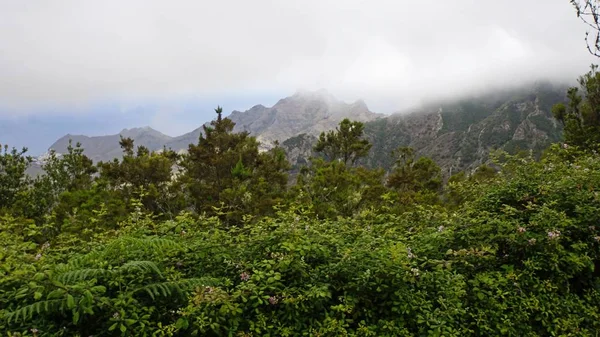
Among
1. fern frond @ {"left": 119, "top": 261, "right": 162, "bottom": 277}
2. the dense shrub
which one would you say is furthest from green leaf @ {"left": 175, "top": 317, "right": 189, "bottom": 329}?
fern frond @ {"left": 119, "top": 261, "right": 162, "bottom": 277}

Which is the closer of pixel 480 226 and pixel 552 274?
pixel 552 274

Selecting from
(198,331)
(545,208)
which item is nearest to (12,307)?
(198,331)

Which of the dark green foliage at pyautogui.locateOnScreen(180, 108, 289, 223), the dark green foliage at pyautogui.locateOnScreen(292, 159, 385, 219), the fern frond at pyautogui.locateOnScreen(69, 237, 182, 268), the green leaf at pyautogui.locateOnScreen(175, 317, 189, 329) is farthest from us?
the dark green foliage at pyautogui.locateOnScreen(180, 108, 289, 223)

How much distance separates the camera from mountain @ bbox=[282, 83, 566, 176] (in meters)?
99.2

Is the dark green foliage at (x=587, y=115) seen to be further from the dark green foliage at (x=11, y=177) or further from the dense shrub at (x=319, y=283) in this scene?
the dark green foliage at (x=11, y=177)

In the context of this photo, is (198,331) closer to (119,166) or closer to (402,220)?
(402,220)

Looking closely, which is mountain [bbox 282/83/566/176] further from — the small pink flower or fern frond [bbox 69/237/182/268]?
fern frond [bbox 69/237/182/268]

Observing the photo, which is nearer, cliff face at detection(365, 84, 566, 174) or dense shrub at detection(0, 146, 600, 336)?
dense shrub at detection(0, 146, 600, 336)

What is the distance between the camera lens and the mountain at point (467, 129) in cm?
9919

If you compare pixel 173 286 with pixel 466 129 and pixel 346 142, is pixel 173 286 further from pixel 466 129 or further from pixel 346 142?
pixel 466 129

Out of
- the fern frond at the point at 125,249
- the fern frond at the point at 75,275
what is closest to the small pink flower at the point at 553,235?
the fern frond at the point at 125,249

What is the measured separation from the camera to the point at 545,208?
4.18 meters

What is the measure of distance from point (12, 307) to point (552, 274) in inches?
197

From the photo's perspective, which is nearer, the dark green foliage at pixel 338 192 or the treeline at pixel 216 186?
the treeline at pixel 216 186
